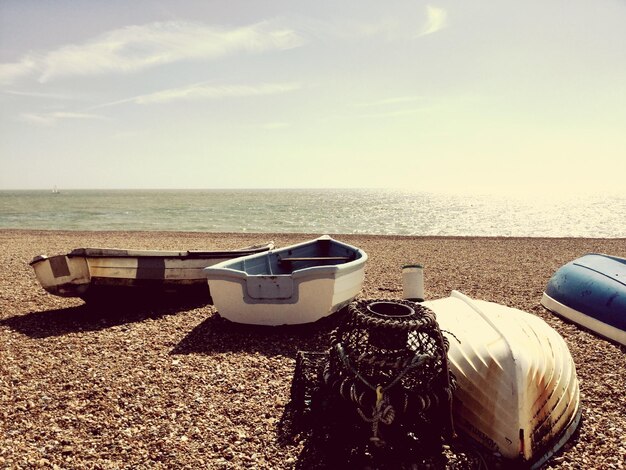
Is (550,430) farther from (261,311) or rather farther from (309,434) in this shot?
(261,311)

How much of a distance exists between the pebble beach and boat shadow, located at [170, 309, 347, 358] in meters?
0.02

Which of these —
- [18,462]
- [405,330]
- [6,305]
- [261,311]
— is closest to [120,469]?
[18,462]

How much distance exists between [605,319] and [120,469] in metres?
8.46

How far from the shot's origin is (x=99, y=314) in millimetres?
9297

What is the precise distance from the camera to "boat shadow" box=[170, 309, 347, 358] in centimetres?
721

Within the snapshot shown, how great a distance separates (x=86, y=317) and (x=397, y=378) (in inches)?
322

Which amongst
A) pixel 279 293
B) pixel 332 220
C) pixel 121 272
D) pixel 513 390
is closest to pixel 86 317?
pixel 121 272

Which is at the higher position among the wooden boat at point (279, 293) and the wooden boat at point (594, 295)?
the wooden boat at point (279, 293)

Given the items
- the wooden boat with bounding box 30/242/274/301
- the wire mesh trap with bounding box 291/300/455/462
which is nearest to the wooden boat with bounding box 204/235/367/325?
the wooden boat with bounding box 30/242/274/301

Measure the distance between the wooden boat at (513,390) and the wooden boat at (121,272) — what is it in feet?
23.7

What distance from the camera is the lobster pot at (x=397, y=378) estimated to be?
142 inches

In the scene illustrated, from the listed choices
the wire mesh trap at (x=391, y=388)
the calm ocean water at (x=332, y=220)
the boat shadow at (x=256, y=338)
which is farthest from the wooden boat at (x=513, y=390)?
the calm ocean water at (x=332, y=220)

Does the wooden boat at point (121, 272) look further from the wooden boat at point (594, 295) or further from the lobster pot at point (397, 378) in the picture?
the wooden boat at point (594, 295)

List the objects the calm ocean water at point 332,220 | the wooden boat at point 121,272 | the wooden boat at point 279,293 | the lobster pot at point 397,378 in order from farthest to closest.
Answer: the calm ocean water at point 332,220
the wooden boat at point 121,272
the wooden boat at point 279,293
the lobster pot at point 397,378
